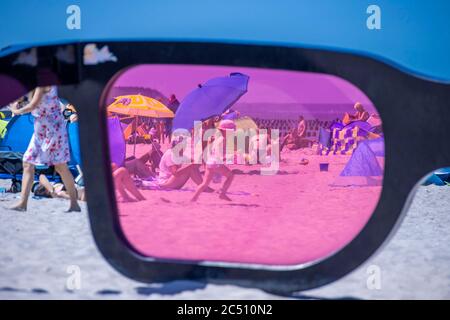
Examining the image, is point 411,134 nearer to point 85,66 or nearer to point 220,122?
point 85,66

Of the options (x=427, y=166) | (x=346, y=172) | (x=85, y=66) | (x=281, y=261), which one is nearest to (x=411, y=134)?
(x=427, y=166)

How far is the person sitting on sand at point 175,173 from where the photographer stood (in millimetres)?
3139

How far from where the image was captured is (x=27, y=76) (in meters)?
0.88

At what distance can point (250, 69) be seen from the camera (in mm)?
834

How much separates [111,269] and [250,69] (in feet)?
2.27

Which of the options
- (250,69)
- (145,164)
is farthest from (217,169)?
(250,69)

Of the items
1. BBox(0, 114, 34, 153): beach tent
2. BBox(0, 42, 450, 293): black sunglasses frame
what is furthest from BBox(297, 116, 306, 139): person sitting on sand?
BBox(0, 42, 450, 293): black sunglasses frame

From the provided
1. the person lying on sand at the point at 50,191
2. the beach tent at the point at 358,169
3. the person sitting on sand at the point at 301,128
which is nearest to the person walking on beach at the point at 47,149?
the person lying on sand at the point at 50,191

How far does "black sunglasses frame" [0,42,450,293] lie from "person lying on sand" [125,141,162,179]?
2.40 m

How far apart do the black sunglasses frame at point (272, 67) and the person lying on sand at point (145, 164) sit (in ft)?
7.87

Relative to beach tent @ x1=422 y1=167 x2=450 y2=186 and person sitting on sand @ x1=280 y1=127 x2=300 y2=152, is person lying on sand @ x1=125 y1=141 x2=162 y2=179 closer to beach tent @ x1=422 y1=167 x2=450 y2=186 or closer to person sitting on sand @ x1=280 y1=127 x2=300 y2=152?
beach tent @ x1=422 y1=167 x2=450 y2=186

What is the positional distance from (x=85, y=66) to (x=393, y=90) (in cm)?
52

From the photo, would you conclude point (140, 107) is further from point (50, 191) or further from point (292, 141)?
point (50, 191)

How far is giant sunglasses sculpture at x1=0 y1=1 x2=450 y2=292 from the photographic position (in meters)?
0.81
